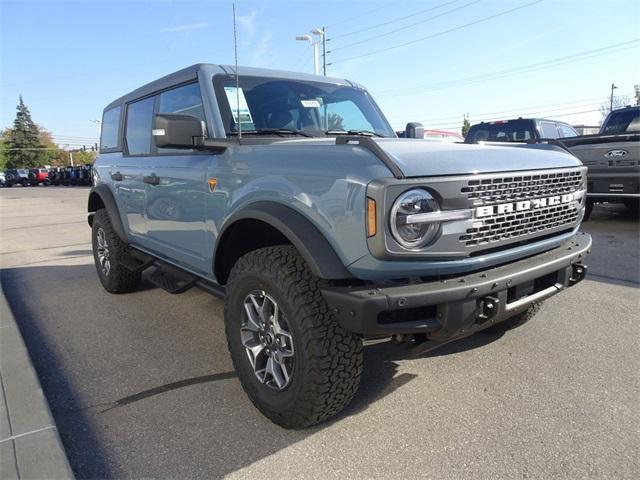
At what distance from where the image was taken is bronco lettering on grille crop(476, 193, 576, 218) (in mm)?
2291

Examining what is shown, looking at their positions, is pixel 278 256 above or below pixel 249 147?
below

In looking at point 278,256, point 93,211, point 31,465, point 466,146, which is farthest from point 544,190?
point 93,211

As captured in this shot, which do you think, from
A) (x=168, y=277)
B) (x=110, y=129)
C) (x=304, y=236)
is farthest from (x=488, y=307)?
(x=110, y=129)

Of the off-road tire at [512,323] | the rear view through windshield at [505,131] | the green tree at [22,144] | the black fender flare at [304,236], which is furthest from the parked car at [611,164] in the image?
the green tree at [22,144]

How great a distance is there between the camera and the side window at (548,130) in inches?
413

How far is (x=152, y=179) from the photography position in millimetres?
3898

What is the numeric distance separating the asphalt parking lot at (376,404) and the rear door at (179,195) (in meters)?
0.77

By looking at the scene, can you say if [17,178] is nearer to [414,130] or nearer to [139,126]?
[139,126]

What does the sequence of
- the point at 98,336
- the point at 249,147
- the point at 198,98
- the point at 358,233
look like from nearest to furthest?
the point at 358,233 < the point at 249,147 < the point at 198,98 < the point at 98,336

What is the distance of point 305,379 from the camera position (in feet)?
7.72

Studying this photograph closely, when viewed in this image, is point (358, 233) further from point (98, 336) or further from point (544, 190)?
point (98, 336)

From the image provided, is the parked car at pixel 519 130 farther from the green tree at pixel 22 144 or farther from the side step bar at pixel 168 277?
the green tree at pixel 22 144

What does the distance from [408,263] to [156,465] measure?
1.56 meters

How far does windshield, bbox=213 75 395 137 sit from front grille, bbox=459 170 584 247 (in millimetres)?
1418
